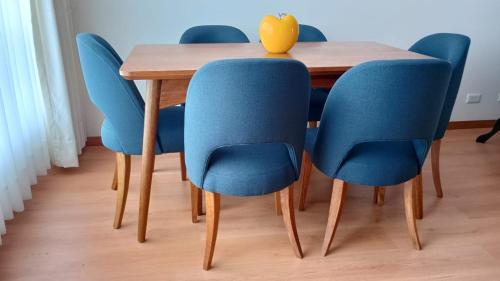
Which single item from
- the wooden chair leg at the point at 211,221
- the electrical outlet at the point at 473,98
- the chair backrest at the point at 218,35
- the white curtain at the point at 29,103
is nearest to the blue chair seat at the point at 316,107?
the chair backrest at the point at 218,35

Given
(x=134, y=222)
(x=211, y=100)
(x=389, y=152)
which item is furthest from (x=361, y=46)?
(x=134, y=222)

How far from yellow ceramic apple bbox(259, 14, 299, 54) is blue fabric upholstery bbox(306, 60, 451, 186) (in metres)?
0.51

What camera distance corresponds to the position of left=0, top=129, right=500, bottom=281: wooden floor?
4.90 feet

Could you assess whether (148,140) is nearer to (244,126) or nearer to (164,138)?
(164,138)

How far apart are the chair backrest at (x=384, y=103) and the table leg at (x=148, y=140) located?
647 mm

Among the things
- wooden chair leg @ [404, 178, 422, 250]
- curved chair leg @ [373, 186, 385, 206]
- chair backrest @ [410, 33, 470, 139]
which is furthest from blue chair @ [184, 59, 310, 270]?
chair backrest @ [410, 33, 470, 139]

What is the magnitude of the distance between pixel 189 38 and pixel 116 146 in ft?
3.08

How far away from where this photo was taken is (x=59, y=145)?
222 centimetres

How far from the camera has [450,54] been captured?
177 cm

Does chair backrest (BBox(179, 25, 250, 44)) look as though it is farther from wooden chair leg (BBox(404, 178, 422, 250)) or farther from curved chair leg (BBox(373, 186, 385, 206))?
wooden chair leg (BBox(404, 178, 422, 250))

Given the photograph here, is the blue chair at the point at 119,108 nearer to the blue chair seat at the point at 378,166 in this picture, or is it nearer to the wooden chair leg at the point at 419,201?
the blue chair seat at the point at 378,166

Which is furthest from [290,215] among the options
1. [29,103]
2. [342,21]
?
[342,21]

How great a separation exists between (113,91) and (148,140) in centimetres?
23

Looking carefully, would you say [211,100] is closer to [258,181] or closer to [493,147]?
[258,181]
